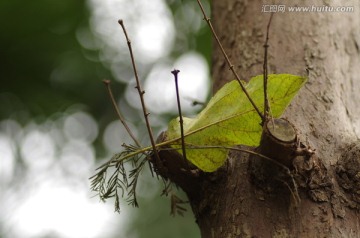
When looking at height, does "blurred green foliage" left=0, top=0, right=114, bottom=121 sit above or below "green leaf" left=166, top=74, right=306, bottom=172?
below

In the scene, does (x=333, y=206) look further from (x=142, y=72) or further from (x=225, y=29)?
(x=142, y=72)

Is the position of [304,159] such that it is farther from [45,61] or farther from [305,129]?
[45,61]

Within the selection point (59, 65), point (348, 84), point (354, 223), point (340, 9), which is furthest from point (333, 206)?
point (59, 65)

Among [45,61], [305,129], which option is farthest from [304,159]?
[45,61]

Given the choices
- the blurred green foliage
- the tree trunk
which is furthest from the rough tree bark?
the blurred green foliage

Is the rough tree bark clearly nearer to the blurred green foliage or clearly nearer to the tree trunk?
the tree trunk

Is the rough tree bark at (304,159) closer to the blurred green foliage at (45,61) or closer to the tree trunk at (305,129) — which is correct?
the tree trunk at (305,129)

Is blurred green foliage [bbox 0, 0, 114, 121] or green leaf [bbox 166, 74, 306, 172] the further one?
blurred green foliage [bbox 0, 0, 114, 121]
